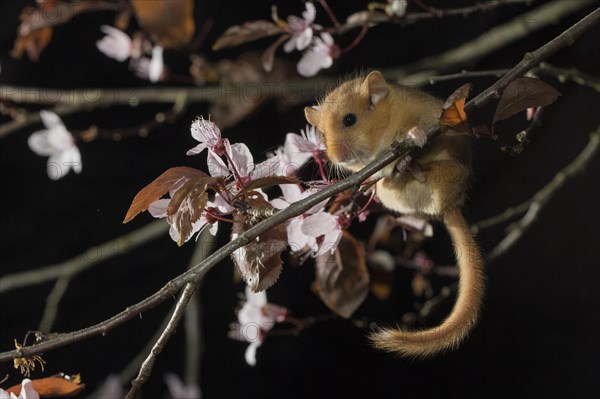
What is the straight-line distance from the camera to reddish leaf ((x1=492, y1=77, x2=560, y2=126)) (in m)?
1.09

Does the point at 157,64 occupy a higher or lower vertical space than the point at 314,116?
lower

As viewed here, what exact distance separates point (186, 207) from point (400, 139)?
0.50m

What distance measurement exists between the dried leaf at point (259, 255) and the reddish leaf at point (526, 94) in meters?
0.43

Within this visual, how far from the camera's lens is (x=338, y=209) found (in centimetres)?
138

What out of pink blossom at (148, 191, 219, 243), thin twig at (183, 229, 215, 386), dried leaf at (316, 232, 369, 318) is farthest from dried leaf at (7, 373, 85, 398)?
thin twig at (183, 229, 215, 386)

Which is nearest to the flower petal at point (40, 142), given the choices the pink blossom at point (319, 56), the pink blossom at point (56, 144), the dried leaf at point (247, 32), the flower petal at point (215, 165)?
the pink blossom at point (56, 144)

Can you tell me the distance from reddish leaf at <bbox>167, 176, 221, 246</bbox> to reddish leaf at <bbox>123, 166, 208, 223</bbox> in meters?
0.03

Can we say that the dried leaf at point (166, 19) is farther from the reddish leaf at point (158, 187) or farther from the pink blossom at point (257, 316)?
the reddish leaf at point (158, 187)

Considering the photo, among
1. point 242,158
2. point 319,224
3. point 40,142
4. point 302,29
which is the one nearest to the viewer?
point 242,158

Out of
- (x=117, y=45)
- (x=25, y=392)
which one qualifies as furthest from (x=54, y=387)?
(x=117, y=45)

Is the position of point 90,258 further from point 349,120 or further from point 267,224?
point 267,224

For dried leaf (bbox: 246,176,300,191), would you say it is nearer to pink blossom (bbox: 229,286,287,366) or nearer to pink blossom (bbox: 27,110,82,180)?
pink blossom (bbox: 229,286,287,366)

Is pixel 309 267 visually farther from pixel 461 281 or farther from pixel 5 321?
pixel 461 281

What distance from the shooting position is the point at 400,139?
1.37m
